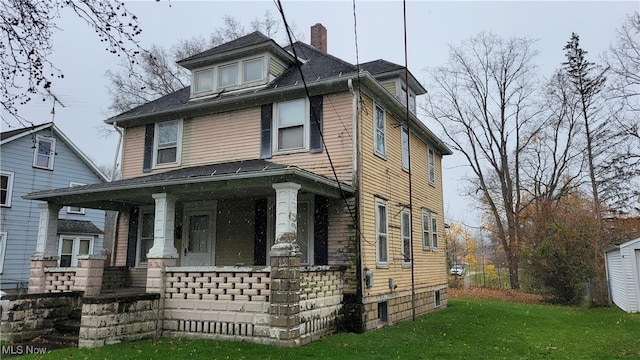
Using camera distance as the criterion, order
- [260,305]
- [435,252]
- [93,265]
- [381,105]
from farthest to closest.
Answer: [435,252] → [381,105] → [93,265] → [260,305]

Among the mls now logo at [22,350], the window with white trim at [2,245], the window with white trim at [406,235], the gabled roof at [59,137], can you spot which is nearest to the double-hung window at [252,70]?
the window with white trim at [406,235]

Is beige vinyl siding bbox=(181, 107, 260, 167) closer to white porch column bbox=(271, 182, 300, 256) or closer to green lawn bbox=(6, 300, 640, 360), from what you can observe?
white porch column bbox=(271, 182, 300, 256)

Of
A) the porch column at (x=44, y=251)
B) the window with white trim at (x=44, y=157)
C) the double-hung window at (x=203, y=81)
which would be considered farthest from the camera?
the window with white trim at (x=44, y=157)

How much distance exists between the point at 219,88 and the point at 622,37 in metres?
19.4

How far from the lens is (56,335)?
9430 mm

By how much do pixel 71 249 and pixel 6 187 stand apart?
12.6 ft

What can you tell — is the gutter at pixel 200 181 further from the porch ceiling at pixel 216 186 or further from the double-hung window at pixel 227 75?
the double-hung window at pixel 227 75

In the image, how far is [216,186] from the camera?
9312mm

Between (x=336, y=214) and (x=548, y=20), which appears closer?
(x=336, y=214)

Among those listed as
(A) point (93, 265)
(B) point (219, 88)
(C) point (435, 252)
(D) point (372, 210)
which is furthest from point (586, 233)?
(A) point (93, 265)

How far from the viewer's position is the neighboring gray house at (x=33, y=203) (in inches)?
768

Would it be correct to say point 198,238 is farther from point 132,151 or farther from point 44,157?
point 44,157

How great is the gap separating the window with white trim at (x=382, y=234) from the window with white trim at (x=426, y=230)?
11.4 feet

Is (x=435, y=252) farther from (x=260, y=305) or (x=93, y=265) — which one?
(x=93, y=265)
